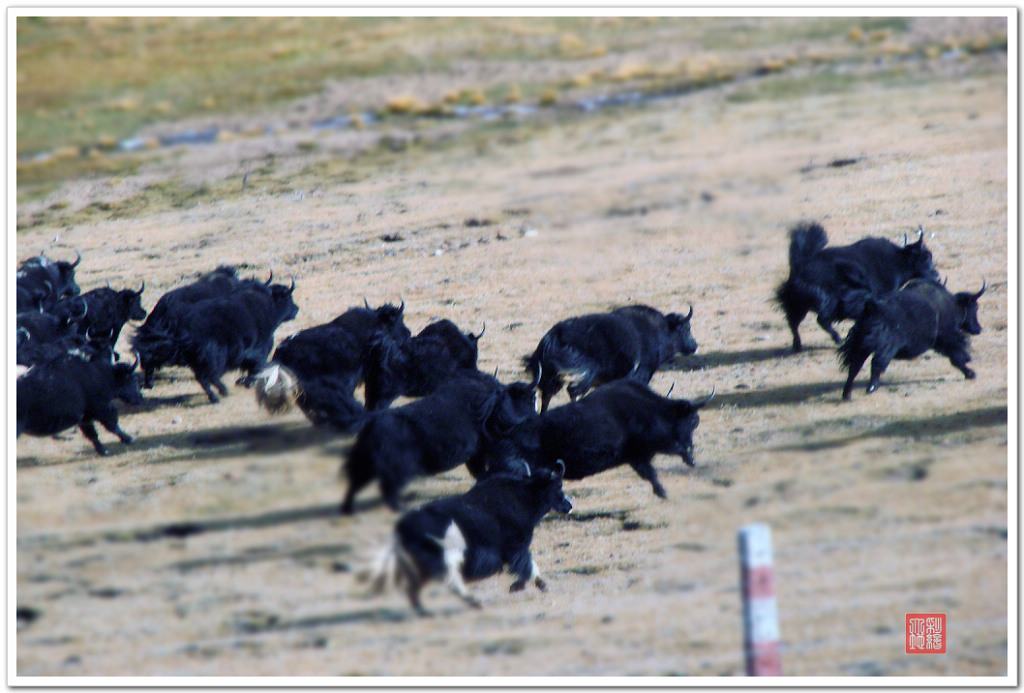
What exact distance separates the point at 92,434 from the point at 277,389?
140 cm

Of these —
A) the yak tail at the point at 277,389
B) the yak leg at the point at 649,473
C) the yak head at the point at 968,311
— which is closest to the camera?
the yak leg at the point at 649,473

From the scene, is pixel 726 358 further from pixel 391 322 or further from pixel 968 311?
pixel 391 322

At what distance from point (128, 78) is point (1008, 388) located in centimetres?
943

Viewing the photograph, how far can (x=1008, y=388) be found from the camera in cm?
766

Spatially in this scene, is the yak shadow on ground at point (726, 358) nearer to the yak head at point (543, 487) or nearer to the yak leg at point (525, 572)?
the yak head at point (543, 487)

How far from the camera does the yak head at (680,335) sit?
8.24 metres

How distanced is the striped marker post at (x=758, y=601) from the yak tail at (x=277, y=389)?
3582 millimetres

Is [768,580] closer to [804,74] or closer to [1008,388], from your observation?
[1008,388]

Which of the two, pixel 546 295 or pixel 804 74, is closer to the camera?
pixel 546 295

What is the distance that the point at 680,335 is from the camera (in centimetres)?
833

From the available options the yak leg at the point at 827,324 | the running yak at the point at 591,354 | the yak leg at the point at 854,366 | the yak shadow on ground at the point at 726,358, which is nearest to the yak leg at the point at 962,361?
the yak leg at the point at 854,366

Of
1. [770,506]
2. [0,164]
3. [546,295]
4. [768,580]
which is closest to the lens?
[768,580]

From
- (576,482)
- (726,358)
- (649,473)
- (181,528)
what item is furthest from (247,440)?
(726,358)

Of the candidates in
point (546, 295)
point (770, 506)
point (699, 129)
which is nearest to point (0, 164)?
point (546, 295)
